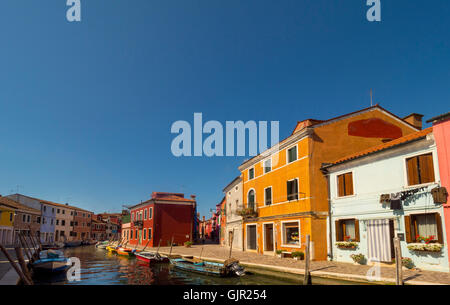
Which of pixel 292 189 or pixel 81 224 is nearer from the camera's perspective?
pixel 292 189

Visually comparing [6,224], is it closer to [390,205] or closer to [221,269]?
[221,269]

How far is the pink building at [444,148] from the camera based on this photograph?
13648 millimetres

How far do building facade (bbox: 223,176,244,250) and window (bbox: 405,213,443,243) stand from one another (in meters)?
18.2

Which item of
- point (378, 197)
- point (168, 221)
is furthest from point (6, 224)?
point (378, 197)

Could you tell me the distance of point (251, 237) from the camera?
30578 millimetres

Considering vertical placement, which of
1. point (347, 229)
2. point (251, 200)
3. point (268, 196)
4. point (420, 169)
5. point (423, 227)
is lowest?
point (347, 229)

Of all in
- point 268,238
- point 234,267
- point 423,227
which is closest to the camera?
point 423,227

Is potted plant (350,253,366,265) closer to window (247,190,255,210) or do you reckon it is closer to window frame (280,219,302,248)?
window frame (280,219,302,248)

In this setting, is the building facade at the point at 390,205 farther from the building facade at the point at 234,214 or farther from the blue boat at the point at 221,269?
the building facade at the point at 234,214

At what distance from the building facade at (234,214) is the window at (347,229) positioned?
13.2 meters

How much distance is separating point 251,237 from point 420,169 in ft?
61.4
